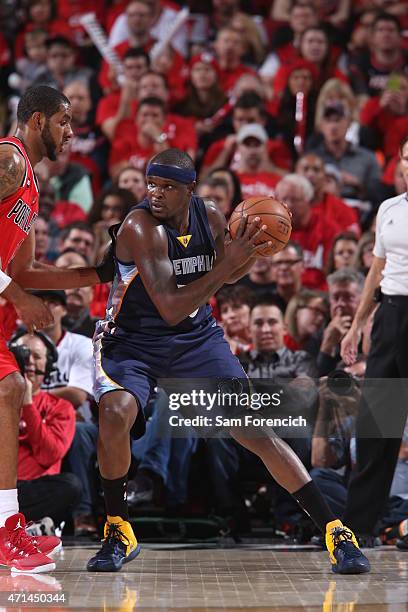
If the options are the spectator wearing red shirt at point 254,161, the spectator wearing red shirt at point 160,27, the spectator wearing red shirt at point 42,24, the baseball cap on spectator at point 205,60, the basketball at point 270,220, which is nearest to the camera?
the basketball at point 270,220

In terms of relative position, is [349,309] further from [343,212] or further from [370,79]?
[370,79]

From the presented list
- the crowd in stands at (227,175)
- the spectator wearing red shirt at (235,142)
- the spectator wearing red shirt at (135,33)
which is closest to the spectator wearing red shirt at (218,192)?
the crowd in stands at (227,175)

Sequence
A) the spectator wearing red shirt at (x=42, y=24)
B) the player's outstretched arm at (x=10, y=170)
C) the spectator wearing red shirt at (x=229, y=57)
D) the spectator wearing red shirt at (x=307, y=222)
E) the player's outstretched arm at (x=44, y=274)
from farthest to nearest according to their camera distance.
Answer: the spectator wearing red shirt at (x=42, y=24), the spectator wearing red shirt at (x=229, y=57), the spectator wearing red shirt at (x=307, y=222), the player's outstretched arm at (x=44, y=274), the player's outstretched arm at (x=10, y=170)

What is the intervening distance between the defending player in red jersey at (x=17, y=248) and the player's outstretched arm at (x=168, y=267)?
48 centimetres

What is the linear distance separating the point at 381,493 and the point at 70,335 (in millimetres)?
2196

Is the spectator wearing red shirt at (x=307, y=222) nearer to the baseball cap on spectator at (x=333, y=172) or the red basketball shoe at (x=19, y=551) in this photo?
the baseball cap on spectator at (x=333, y=172)

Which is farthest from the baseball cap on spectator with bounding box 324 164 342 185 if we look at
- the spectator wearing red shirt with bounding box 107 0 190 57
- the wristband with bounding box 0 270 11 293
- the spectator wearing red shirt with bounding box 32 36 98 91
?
the wristband with bounding box 0 270 11 293

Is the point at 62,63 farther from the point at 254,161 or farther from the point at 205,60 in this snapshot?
the point at 254,161

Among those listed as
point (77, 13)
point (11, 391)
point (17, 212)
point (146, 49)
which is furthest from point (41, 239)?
point (77, 13)

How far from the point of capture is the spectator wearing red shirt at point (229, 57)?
10.2 metres

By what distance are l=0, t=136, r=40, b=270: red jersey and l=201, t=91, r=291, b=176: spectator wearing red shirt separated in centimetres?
459

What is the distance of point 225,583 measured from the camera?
4262 millimetres

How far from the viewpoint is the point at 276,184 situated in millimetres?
8562

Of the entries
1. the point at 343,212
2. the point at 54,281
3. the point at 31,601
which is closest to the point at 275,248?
the point at 54,281
